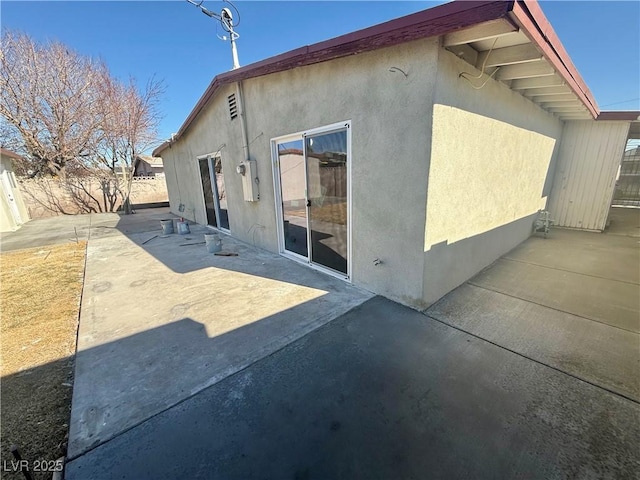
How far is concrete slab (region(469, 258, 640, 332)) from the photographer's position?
9.64ft

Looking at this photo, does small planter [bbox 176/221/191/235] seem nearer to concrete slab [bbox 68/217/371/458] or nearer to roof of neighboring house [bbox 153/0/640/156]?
concrete slab [bbox 68/217/371/458]

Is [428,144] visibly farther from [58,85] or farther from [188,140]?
[58,85]

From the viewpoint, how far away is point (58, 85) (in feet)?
42.4

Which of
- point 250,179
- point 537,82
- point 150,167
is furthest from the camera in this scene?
point 150,167

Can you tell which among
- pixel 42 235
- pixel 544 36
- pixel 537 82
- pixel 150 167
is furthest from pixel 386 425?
pixel 150 167

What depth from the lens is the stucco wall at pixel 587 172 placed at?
21.2ft

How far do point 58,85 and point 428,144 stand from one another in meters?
18.7

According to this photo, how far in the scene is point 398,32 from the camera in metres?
2.38

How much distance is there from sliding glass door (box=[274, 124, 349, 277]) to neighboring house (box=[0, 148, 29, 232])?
10924 millimetres

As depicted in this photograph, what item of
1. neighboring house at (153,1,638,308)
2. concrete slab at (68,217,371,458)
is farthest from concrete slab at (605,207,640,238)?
concrete slab at (68,217,371,458)

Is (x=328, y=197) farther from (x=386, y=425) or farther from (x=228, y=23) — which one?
(x=228, y=23)

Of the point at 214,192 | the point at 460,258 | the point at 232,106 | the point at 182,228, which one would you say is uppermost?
the point at 232,106

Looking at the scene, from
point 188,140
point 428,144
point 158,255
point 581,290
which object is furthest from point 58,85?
point 581,290

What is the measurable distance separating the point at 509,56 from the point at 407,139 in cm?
134
